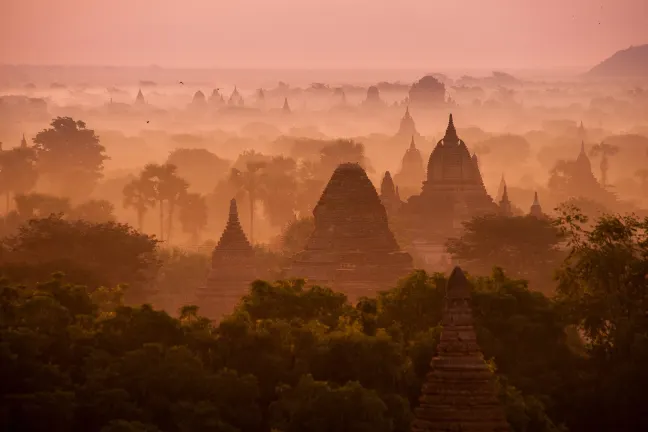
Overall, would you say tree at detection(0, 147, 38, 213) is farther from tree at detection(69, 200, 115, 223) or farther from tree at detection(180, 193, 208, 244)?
tree at detection(69, 200, 115, 223)

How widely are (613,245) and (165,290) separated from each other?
154 ft

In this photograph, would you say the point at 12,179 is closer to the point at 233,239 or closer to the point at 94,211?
the point at 94,211

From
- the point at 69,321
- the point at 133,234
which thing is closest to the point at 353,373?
the point at 69,321

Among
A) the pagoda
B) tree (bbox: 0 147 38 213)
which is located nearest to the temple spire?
the pagoda

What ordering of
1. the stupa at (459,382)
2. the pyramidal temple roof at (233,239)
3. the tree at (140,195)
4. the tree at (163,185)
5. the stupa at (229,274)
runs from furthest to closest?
the tree at (140,195), the tree at (163,185), the pyramidal temple roof at (233,239), the stupa at (229,274), the stupa at (459,382)

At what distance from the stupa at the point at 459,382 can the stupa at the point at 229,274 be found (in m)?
51.4

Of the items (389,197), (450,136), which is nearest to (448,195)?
(450,136)

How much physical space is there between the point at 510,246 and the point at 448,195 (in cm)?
2123

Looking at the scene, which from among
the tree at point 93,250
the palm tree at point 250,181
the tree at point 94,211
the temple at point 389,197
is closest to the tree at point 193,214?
the palm tree at point 250,181

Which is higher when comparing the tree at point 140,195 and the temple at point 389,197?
the tree at point 140,195

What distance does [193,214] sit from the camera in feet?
576

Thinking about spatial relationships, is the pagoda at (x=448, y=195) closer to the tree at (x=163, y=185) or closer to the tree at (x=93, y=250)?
the tree at (x=93, y=250)

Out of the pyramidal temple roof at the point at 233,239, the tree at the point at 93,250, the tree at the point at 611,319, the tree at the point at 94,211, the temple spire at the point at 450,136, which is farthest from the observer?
the tree at the point at 94,211

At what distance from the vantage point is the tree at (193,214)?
175500 millimetres
